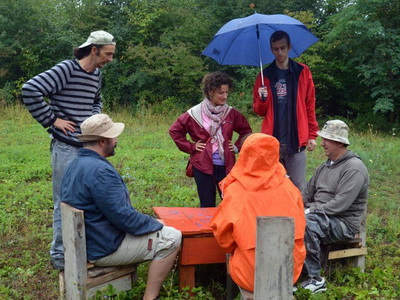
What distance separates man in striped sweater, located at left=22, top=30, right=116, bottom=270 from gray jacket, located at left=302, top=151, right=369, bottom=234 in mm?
2267

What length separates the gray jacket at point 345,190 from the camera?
4094 mm

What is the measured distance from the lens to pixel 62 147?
13.0 ft

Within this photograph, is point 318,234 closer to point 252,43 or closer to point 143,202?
point 252,43

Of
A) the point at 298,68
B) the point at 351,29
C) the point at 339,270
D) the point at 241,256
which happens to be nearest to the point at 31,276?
the point at 241,256

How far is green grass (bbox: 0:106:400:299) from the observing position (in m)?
4.07

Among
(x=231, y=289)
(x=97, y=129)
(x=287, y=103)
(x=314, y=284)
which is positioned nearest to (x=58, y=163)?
(x=97, y=129)

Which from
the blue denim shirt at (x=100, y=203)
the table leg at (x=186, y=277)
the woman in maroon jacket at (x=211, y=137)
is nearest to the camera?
the blue denim shirt at (x=100, y=203)

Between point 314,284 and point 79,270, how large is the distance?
6.46 feet

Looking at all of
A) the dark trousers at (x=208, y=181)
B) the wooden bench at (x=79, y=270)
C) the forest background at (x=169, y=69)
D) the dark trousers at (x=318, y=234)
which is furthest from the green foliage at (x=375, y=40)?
the wooden bench at (x=79, y=270)

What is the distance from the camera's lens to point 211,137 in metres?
4.55

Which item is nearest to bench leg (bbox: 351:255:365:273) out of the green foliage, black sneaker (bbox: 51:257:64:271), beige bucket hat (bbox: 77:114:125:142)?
beige bucket hat (bbox: 77:114:125:142)

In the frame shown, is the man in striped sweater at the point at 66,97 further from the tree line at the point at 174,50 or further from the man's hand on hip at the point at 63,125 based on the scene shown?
the tree line at the point at 174,50

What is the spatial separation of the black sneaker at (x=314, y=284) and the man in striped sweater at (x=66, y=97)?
215 centimetres

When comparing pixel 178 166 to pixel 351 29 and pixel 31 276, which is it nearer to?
pixel 31 276
